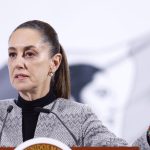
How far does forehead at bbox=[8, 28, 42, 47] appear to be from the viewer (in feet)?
4.45

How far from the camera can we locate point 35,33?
141 centimetres

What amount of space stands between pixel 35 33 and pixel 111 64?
121cm

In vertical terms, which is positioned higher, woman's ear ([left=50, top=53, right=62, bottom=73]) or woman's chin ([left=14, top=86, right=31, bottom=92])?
woman's ear ([left=50, top=53, right=62, bottom=73])

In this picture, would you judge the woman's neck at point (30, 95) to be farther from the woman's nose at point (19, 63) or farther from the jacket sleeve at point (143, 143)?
the jacket sleeve at point (143, 143)

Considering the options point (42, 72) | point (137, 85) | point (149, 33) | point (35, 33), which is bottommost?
point (137, 85)

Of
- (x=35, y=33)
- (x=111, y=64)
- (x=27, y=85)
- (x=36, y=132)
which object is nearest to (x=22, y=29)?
(x=35, y=33)

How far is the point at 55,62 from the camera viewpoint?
1489mm

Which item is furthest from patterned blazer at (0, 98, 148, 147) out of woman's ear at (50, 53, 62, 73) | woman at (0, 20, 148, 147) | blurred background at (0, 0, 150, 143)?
blurred background at (0, 0, 150, 143)

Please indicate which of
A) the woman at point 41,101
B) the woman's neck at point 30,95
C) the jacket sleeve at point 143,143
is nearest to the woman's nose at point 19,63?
the woman at point 41,101

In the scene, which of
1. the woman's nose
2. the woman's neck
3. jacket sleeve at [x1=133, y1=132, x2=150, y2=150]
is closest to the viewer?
jacket sleeve at [x1=133, y1=132, x2=150, y2=150]

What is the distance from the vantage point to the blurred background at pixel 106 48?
2561 millimetres

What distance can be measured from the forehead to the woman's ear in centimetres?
9

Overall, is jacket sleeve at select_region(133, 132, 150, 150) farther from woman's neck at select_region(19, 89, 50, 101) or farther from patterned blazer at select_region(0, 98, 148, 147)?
woman's neck at select_region(19, 89, 50, 101)

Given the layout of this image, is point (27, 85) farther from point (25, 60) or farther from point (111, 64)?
point (111, 64)
